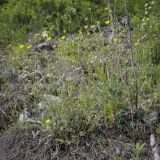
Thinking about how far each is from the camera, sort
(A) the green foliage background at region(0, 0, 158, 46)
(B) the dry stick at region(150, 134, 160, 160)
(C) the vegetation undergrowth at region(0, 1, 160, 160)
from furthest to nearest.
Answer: (A) the green foliage background at region(0, 0, 158, 46)
(C) the vegetation undergrowth at region(0, 1, 160, 160)
(B) the dry stick at region(150, 134, 160, 160)

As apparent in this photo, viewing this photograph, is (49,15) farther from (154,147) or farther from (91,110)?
(154,147)

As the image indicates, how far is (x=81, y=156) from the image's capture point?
2.95 metres

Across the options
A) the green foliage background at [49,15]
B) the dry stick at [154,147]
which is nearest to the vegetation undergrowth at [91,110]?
the dry stick at [154,147]

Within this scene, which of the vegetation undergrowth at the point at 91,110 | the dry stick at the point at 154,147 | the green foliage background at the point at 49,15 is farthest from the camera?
the green foliage background at the point at 49,15

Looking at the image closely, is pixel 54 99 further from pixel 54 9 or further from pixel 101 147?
pixel 54 9

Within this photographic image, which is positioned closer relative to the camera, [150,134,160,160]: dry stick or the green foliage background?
[150,134,160,160]: dry stick

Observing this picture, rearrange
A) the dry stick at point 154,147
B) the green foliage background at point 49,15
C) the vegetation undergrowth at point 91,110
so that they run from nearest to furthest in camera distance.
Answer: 1. the dry stick at point 154,147
2. the vegetation undergrowth at point 91,110
3. the green foliage background at point 49,15

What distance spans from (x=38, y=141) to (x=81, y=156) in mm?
427

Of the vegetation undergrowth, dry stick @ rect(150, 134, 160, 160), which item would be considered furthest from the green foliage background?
dry stick @ rect(150, 134, 160, 160)

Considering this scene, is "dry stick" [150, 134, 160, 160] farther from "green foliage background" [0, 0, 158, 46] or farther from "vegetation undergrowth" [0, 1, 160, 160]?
"green foliage background" [0, 0, 158, 46]

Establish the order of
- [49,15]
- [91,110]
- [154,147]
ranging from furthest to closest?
[49,15] < [91,110] < [154,147]

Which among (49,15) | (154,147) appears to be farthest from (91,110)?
(49,15)

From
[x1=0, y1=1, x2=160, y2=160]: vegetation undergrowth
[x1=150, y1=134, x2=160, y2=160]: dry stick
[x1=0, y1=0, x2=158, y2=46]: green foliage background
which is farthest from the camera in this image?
[x1=0, y1=0, x2=158, y2=46]: green foliage background

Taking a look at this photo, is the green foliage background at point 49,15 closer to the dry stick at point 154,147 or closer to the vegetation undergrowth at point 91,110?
the vegetation undergrowth at point 91,110
